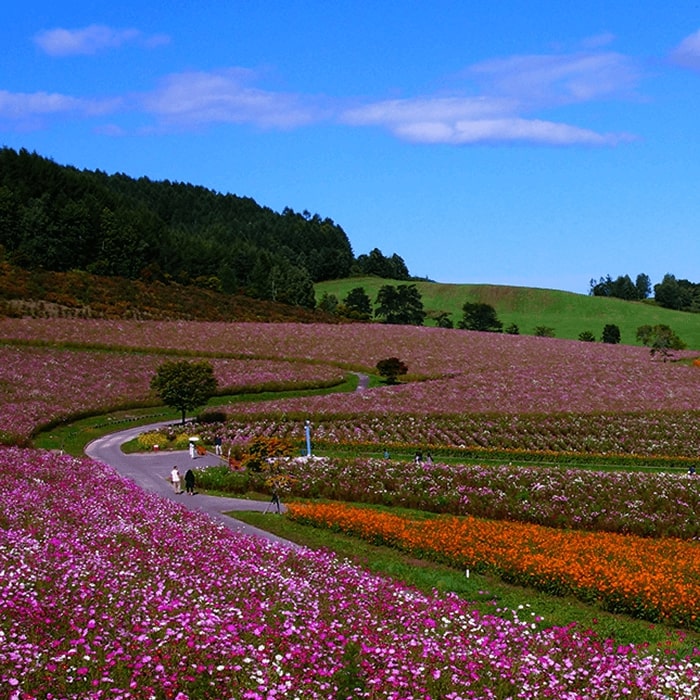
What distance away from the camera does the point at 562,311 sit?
179750 mm

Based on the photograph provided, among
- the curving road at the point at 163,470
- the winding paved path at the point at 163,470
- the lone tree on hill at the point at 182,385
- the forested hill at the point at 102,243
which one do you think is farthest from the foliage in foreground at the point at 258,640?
the forested hill at the point at 102,243

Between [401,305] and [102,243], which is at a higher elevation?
[102,243]

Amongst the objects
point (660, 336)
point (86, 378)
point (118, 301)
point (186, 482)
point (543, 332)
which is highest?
point (118, 301)

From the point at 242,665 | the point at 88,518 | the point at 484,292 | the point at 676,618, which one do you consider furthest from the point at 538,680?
the point at 484,292

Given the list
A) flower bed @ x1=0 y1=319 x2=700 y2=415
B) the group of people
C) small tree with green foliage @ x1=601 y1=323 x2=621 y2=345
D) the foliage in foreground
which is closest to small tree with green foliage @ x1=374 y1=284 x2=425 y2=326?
small tree with green foliage @ x1=601 y1=323 x2=621 y2=345

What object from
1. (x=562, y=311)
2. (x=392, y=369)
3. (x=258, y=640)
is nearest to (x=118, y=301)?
(x=392, y=369)

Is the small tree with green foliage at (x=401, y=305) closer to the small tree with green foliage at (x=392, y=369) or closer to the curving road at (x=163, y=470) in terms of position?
the small tree with green foliage at (x=392, y=369)

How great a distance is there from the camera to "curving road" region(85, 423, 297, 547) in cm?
3231

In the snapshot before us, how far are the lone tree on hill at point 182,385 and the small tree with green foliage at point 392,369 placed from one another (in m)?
22.1

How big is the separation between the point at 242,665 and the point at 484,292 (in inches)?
7412

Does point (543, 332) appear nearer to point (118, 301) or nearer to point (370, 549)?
point (118, 301)

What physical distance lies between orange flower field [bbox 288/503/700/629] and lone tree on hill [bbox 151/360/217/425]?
30261mm

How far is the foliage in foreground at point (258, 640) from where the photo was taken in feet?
36.2

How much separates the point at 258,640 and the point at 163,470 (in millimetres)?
33009
